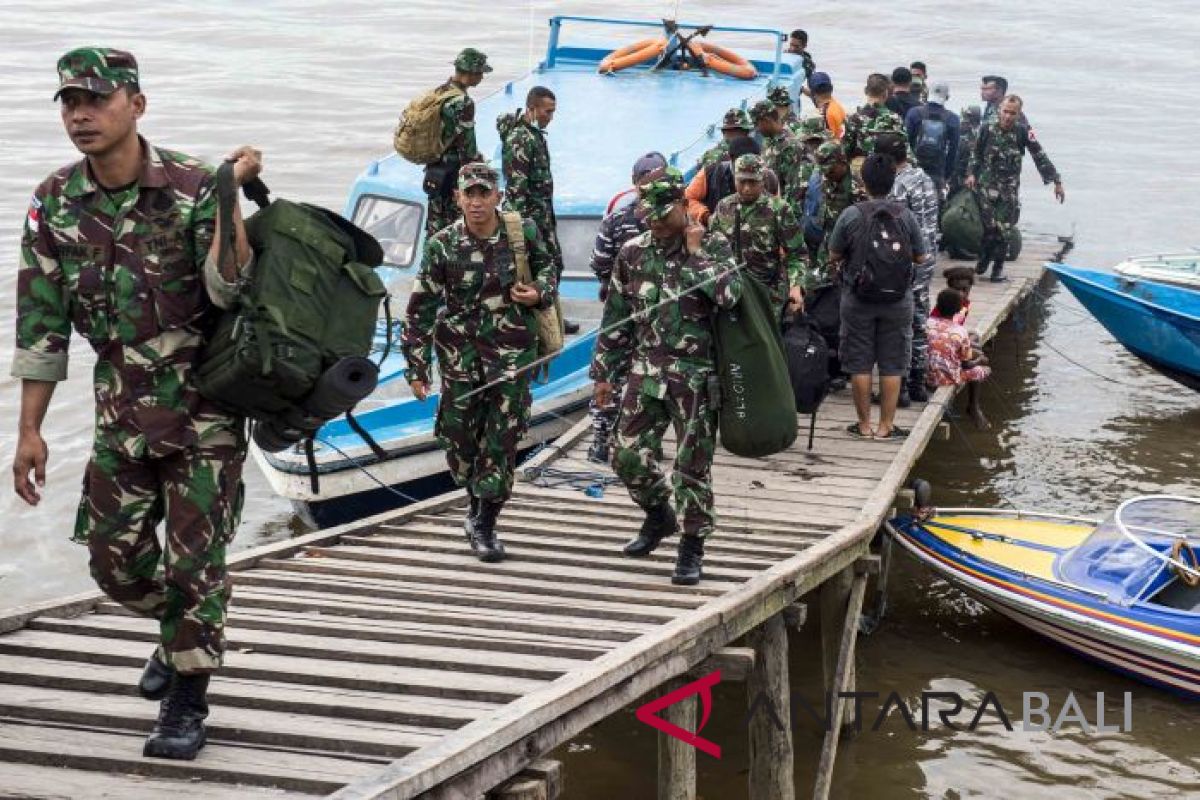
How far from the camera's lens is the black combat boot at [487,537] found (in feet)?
28.1

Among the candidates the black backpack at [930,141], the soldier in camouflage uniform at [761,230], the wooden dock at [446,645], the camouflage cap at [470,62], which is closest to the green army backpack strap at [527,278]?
the wooden dock at [446,645]

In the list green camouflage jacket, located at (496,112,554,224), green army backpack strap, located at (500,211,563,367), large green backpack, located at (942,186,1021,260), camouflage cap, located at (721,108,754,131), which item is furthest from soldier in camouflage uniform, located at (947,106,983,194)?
green army backpack strap, located at (500,211,563,367)

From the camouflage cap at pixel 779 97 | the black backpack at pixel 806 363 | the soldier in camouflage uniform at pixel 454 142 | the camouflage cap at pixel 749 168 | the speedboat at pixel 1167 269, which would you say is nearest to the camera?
the camouflage cap at pixel 749 168

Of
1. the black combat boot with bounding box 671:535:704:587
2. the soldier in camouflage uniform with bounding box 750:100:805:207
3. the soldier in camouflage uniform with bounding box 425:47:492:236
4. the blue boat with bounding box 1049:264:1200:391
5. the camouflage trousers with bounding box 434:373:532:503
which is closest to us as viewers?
the black combat boot with bounding box 671:535:704:587

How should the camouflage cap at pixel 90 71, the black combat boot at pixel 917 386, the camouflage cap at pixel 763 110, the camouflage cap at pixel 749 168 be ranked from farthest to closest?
the black combat boot at pixel 917 386 → the camouflage cap at pixel 763 110 → the camouflage cap at pixel 749 168 → the camouflage cap at pixel 90 71

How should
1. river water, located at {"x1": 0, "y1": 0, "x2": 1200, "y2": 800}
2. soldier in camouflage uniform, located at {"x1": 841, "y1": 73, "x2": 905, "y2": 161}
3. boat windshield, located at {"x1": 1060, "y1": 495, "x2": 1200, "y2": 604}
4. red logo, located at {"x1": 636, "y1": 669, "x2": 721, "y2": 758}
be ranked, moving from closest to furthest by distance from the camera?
1. red logo, located at {"x1": 636, "y1": 669, "x2": 721, "y2": 758}
2. river water, located at {"x1": 0, "y1": 0, "x2": 1200, "y2": 800}
3. boat windshield, located at {"x1": 1060, "y1": 495, "x2": 1200, "y2": 604}
4. soldier in camouflage uniform, located at {"x1": 841, "y1": 73, "x2": 905, "y2": 161}

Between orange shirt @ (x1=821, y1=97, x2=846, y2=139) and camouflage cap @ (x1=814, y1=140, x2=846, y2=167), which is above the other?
camouflage cap @ (x1=814, y1=140, x2=846, y2=167)

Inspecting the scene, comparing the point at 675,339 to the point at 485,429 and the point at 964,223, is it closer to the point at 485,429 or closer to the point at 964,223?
the point at 485,429

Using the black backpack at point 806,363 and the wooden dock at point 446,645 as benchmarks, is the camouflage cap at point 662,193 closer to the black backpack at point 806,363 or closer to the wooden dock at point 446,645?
the wooden dock at point 446,645

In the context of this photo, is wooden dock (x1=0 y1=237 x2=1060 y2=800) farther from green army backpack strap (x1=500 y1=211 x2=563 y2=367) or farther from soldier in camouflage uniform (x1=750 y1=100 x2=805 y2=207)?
soldier in camouflage uniform (x1=750 y1=100 x2=805 y2=207)

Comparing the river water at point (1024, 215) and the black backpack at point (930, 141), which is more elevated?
the black backpack at point (930, 141)

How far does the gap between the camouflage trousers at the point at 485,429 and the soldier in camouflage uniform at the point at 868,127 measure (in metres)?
4.39

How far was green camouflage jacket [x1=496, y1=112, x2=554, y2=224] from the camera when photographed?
1219cm

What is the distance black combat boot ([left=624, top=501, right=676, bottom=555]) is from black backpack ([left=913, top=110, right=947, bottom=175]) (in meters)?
8.93
